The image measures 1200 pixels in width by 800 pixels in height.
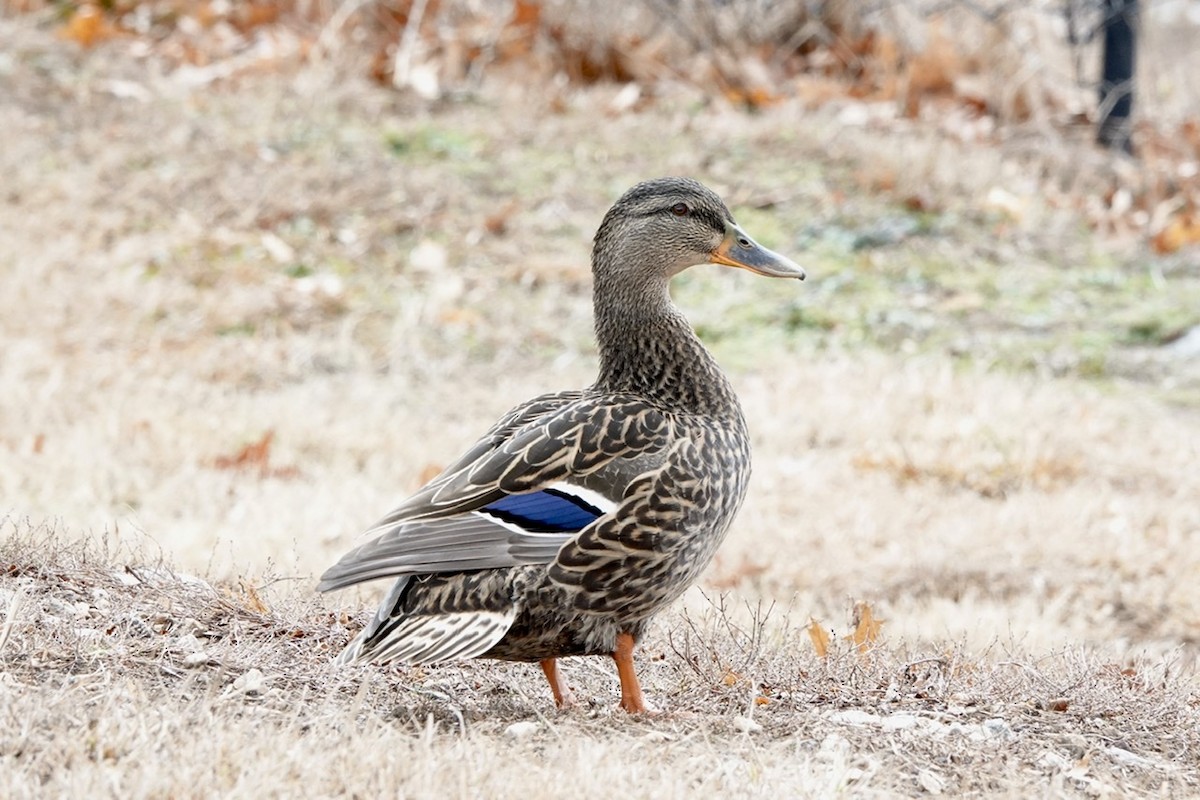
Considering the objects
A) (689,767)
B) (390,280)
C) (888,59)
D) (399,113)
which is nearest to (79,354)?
(390,280)

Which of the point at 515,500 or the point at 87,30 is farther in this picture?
the point at 87,30

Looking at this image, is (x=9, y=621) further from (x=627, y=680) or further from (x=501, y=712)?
(x=627, y=680)

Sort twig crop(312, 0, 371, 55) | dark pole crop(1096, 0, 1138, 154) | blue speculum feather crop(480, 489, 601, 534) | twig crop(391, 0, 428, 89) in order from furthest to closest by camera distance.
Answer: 1. twig crop(312, 0, 371, 55)
2. twig crop(391, 0, 428, 89)
3. dark pole crop(1096, 0, 1138, 154)
4. blue speculum feather crop(480, 489, 601, 534)

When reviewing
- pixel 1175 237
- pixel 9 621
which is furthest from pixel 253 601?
pixel 1175 237

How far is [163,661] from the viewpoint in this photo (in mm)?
Result: 3596

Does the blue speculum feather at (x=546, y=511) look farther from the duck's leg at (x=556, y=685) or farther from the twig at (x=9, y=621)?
the twig at (x=9, y=621)

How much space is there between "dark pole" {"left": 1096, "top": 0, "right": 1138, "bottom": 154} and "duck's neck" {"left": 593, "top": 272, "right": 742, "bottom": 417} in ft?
24.9

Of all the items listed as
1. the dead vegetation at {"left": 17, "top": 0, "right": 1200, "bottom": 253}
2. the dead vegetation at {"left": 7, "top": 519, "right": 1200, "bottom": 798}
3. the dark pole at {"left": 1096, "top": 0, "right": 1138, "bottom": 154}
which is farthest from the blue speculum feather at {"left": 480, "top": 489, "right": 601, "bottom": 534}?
the dark pole at {"left": 1096, "top": 0, "right": 1138, "bottom": 154}

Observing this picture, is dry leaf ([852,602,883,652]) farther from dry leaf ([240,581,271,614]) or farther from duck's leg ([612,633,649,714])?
dry leaf ([240,581,271,614])

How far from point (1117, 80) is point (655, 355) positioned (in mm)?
7963

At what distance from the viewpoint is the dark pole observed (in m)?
10.8

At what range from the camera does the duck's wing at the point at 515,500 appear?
11.2ft

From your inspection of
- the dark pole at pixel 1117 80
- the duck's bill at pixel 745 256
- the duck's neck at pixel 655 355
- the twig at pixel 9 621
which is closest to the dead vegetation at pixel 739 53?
the dark pole at pixel 1117 80

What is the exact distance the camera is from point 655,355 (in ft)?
13.6
